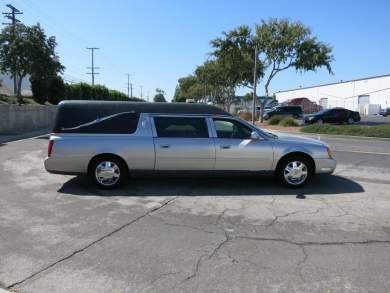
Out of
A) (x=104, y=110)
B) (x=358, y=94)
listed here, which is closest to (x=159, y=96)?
(x=358, y=94)

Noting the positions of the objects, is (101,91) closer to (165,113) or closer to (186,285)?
(165,113)

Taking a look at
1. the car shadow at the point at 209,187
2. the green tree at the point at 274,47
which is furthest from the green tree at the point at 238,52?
the car shadow at the point at 209,187

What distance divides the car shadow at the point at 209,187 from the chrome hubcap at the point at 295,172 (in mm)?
175

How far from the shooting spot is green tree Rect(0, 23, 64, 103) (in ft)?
96.3

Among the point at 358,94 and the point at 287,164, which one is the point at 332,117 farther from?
the point at 358,94

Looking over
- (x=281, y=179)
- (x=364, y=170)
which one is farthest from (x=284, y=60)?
(x=281, y=179)

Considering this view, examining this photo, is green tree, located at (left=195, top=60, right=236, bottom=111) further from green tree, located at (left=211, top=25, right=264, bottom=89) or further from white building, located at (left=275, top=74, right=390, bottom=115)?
white building, located at (left=275, top=74, right=390, bottom=115)

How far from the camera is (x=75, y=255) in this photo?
15.2 ft

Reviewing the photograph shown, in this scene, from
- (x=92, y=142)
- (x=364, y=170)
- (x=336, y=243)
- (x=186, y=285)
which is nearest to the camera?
(x=186, y=285)

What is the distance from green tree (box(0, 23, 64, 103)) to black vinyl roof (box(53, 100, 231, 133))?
23865 mm

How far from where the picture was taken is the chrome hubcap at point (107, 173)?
771 cm

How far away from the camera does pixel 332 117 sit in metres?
34.9

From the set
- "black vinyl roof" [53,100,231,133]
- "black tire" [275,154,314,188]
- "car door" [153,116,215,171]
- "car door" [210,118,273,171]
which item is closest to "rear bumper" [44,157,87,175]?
"black vinyl roof" [53,100,231,133]

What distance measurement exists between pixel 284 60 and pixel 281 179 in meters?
29.2
